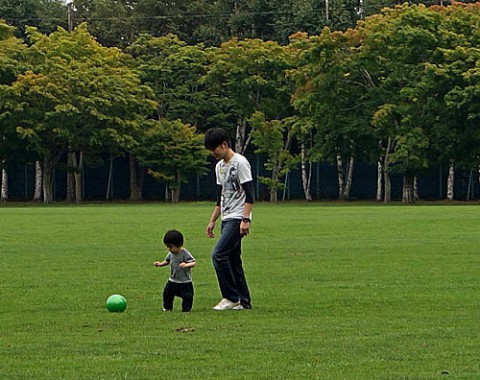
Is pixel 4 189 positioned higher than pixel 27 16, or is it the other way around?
pixel 27 16

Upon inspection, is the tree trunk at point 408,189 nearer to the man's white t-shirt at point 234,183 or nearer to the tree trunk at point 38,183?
the tree trunk at point 38,183

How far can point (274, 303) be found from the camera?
1291 centimetres

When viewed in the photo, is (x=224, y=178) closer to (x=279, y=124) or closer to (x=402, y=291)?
(x=402, y=291)

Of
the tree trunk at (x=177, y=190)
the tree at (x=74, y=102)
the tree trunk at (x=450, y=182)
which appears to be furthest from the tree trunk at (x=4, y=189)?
the tree trunk at (x=450, y=182)

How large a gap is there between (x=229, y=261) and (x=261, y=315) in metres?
0.89

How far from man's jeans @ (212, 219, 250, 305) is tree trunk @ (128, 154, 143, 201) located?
190 ft

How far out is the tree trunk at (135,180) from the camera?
231ft

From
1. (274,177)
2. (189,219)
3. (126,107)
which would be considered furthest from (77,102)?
(189,219)

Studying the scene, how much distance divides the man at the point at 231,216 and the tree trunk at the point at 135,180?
2284 inches

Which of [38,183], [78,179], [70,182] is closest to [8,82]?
[38,183]

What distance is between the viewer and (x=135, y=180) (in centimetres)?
7088

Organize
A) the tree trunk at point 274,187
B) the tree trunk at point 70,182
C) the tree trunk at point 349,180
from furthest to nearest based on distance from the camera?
the tree trunk at point 349,180, the tree trunk at point 70,182, the tree trunk at point 274,187

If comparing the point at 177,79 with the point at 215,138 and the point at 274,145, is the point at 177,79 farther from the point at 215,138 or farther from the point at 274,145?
the point at 215,138

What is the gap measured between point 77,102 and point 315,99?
13.0 m
